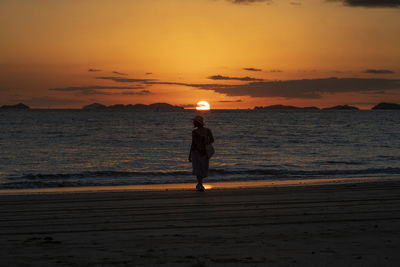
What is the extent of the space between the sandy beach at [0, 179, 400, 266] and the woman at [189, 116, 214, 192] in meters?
1.31

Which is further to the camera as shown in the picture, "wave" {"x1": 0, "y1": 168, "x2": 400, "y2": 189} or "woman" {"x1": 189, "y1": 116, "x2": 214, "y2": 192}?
"wave" {"x1": 0, "y1": 168, "x2": 400, "y2": 189}

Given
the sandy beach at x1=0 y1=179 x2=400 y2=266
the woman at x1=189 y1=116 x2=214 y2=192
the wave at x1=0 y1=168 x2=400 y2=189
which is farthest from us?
the wave at x1=0 y1=168 x2=400 y2=189

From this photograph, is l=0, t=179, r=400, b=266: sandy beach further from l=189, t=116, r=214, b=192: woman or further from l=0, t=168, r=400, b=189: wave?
l=0, t=168, r=400, b=189: wave

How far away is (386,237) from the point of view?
18.2 feet

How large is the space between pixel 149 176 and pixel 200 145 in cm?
779

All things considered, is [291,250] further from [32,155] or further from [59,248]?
[32,155]

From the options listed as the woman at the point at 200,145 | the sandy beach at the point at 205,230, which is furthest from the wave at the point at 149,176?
the sandy beach at the point at 205,230

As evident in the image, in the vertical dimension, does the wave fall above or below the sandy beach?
below

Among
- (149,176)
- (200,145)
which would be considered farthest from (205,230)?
(149,176)

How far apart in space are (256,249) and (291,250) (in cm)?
39

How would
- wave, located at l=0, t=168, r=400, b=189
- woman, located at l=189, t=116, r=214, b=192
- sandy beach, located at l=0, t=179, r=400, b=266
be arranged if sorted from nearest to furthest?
sandy beach, located at l=0, t=179, r=400, b=266, woman, located at l=189, t=116, r=214, b=192, wave, located at l=0, t=168, r=400, b=189

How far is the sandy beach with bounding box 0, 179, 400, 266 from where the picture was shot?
4.76 metres

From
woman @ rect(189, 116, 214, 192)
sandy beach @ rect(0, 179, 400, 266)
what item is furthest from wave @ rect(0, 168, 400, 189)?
sandy beach @ rect(0, 179, 400, 266)

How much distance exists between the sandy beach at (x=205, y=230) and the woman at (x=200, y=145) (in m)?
1.31
